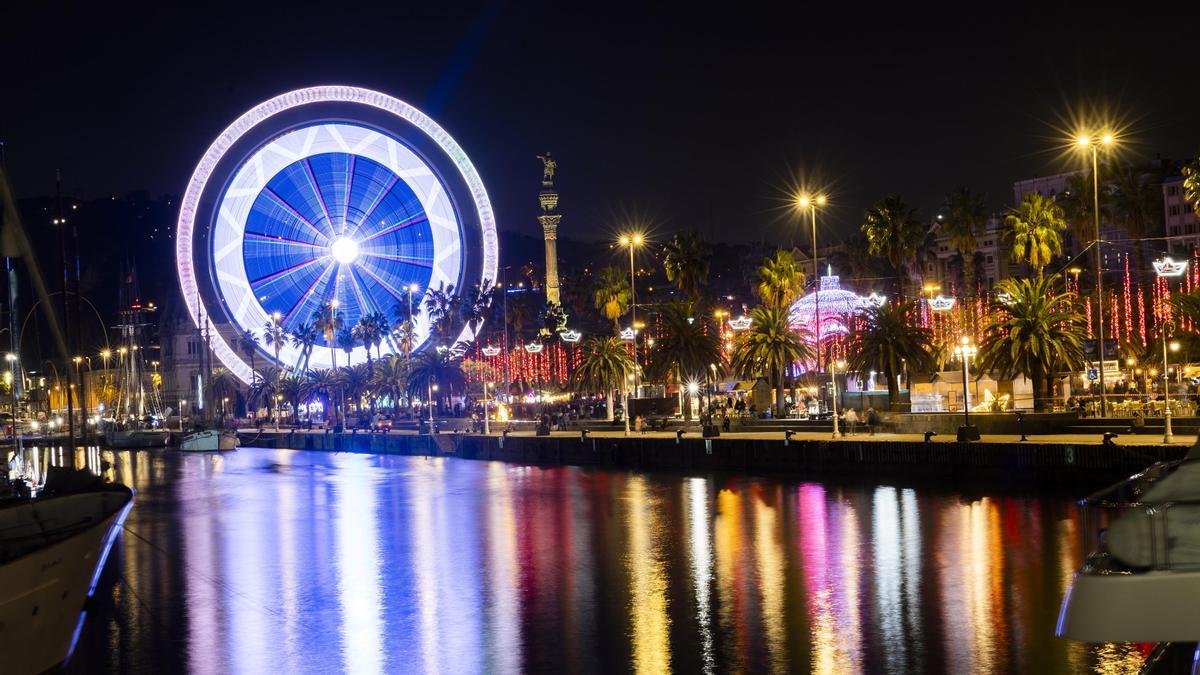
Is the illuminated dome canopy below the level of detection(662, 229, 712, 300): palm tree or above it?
below

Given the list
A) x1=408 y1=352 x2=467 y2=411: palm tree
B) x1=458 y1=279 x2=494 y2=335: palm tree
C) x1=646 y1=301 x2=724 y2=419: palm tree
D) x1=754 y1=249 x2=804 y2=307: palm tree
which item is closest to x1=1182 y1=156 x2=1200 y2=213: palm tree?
x1=754 y1=249 x2=804 y2=307: palm tree

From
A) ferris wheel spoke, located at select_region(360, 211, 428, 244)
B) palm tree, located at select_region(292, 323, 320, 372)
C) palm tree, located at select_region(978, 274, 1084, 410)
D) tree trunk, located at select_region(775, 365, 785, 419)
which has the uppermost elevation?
ferris wheel spoke, located at select_region(360, 211, 428, 244)

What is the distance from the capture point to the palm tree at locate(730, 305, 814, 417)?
5944cm

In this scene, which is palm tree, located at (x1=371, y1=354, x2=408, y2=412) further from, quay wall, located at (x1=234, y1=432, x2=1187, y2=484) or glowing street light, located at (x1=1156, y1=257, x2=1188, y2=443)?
glowing street light, located at (x1=1156, y1=257, x2=1188, y2=443)

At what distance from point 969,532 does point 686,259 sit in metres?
48.2

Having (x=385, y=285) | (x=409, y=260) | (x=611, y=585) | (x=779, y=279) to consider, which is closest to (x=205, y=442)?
(x=385, y=285)

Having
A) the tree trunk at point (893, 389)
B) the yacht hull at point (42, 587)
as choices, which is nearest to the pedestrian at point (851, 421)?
the tree trunk at point (893, 389)

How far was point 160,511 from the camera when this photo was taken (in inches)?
1700

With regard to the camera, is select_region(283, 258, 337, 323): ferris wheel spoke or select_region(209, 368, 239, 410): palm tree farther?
select_region(209, 368, 239, 410): palm tree

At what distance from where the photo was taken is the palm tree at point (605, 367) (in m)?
69.8

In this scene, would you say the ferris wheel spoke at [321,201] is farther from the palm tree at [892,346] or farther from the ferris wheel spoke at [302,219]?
the palm tree at [892,346]

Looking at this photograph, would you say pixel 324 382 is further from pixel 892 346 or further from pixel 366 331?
pixel 892 346

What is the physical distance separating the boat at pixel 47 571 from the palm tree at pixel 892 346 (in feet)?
118

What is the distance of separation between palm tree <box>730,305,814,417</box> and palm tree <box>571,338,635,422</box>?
963 cm
